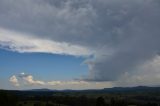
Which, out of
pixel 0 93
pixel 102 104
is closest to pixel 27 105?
pixel 0 93

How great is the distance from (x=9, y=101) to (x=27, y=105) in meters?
50.5

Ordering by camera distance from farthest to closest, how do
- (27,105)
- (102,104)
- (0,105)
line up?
(27,105) → (102,104) → (0,105)

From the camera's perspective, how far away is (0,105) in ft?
459

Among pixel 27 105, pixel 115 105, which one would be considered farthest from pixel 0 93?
pixel 115 105

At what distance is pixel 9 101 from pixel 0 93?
314 inches

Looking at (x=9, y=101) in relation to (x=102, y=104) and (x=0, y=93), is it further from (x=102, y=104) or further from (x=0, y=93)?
(x=102, y=104)

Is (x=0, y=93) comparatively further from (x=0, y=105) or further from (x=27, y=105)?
(x=27, y=105)

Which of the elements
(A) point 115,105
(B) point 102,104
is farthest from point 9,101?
(A) point 115,105

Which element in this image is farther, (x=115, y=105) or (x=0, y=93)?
(x=115, y=105)

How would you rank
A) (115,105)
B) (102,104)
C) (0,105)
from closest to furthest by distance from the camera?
(0,105), (102,104), (115,105)

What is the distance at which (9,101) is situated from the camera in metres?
142

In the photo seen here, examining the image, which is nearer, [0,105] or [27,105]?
[0,105]

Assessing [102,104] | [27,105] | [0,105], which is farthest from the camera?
[27,105]

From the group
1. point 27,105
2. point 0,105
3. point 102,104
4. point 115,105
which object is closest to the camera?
point 0,105
